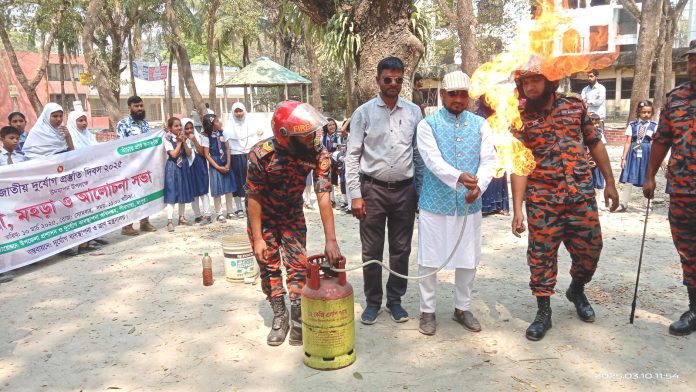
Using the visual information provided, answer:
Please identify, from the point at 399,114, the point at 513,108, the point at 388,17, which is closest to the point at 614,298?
the point at 513,108

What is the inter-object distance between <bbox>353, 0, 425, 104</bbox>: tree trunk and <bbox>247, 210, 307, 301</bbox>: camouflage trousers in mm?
3744

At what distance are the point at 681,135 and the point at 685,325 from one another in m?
1.42

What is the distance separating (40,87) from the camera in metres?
39.4

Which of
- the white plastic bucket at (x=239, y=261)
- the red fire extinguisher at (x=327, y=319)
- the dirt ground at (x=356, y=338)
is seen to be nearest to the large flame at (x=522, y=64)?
the dirt ground at (x=356, y=338)

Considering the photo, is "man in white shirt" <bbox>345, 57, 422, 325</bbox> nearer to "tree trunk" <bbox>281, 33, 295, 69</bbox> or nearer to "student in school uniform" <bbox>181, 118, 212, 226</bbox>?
"student in school uniform" <bbox>181, 118, 212, 226</bbox>

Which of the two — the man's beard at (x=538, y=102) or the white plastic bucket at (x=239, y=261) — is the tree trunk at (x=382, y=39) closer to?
the white plastic bucket at (x=239, y=261)

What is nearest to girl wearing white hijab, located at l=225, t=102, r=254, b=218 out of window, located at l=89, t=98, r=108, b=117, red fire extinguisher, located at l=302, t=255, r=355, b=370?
red fire extinguisher, located at l=302, t=255, r=355, b=370

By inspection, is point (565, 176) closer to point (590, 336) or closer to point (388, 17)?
point (590, 336)

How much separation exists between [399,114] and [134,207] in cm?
529

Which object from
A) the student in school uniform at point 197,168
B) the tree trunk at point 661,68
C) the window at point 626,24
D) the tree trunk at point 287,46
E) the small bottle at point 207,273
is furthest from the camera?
the window at point 626,24

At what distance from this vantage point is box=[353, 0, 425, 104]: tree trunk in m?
7.04

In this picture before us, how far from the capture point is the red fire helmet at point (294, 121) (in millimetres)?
3355

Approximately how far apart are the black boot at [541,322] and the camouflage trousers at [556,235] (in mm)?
101

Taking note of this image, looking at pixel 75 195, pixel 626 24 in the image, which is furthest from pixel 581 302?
pixel 626 24
